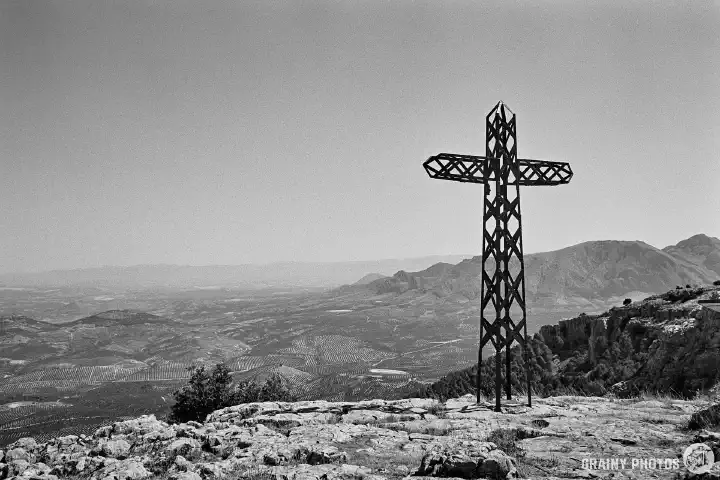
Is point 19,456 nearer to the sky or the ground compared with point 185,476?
nearer to the ground

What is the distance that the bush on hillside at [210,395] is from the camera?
28.2m

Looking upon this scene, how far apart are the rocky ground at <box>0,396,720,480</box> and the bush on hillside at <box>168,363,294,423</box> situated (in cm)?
1497

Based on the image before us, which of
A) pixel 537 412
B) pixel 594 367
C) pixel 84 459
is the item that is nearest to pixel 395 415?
pixel 537 412

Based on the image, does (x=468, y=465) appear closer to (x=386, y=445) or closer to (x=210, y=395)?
(x=386, y=445)

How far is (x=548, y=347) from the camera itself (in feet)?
147

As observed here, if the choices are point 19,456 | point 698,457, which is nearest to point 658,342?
point 698,457

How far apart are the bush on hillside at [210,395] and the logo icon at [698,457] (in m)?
25.4

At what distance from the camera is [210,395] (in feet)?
94.8

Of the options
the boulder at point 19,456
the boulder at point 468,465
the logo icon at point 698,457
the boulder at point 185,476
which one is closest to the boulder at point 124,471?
the boulder at point 185,476

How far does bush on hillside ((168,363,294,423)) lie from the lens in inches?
1109

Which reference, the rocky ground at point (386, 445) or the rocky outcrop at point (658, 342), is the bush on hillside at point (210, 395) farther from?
the rocky outcrop at point (658, 342)

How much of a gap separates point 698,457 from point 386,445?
6.32m

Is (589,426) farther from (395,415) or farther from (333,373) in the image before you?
(333,373)

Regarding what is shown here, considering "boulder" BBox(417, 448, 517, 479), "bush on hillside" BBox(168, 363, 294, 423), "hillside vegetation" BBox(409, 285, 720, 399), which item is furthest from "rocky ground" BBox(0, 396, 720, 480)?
"bush on hillside" BBox(168, 363, 294, 423)
